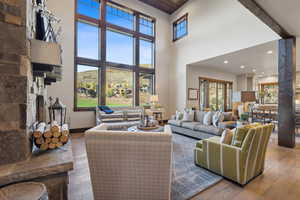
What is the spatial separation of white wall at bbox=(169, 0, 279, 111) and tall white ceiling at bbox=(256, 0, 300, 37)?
99 cm

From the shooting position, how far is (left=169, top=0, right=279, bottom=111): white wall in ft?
14.7

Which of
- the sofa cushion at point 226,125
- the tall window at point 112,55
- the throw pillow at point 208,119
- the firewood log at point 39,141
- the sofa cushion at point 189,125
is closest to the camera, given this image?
the firewood log at point 39,141

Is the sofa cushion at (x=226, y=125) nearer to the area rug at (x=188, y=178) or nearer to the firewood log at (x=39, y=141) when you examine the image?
the area rug at (x=188, y=178)

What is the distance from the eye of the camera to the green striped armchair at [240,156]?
75.3 inches

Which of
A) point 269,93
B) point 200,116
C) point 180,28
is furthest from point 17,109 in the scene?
point 269,93

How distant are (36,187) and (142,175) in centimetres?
85

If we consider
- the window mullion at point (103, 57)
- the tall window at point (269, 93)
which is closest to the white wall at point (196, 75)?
the tall window at point (269, 93)

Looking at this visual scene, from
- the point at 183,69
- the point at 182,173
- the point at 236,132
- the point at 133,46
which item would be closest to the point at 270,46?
the point at 183,69

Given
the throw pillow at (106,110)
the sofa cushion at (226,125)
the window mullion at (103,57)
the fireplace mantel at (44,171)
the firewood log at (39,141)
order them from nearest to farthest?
the fireplace mantel at (44,171), the firewood log at (39,141), the sofa cushion at (226,125), the throw pillow at (106,110), the window mullion at (103,57)

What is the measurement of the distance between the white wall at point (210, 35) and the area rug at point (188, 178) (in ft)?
13.4

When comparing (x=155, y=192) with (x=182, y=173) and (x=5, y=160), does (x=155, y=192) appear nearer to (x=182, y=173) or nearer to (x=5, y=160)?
(x=182, y=173)

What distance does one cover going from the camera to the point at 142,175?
1.35 m

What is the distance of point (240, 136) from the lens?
201 centimetres

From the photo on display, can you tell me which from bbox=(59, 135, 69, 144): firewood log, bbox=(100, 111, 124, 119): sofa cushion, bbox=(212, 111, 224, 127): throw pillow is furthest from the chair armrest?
bbox=(100, 111, 124, 119): sofa cushion
